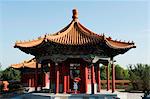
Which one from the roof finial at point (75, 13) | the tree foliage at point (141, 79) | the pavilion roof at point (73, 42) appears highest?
the roof finial at point (75, 13)

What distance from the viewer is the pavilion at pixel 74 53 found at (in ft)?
59.7

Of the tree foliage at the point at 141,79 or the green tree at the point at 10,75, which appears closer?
the tree foliage at the point at 141,79

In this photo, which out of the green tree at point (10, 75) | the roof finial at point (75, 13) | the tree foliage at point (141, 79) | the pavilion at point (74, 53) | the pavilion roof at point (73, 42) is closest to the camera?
the pavilion roof at point (73, 42)

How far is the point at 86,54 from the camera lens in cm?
1870

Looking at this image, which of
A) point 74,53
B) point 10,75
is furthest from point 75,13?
point 10,75

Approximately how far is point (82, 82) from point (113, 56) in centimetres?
320

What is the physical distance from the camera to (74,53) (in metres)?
18.7

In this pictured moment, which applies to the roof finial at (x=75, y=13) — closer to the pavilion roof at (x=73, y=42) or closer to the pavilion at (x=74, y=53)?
the pavilion roof at (x=73, y=42)

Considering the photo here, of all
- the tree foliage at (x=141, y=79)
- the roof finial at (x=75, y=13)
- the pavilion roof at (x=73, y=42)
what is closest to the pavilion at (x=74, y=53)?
the pavilion roof at (x=73, y=42)

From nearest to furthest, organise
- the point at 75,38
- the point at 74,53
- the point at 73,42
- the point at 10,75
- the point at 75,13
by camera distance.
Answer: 1. the point at 73,42
2. the point at 74,53
3. the point at 75,38
4. the point at 75,13
5. the point at 10,75

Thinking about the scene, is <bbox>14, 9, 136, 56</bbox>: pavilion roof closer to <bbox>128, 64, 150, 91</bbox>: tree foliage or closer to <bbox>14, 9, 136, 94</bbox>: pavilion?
<bbox>14, 9, 136, 94</bbox>: pavilion

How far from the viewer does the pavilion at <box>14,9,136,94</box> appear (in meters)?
18.2

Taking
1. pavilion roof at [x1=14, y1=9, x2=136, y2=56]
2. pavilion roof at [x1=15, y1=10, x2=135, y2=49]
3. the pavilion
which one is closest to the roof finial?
pavilion roof at [x1=15, y1=10, x2=135, y2=49]

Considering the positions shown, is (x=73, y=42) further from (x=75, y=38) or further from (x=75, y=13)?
(x=75, y=13)
